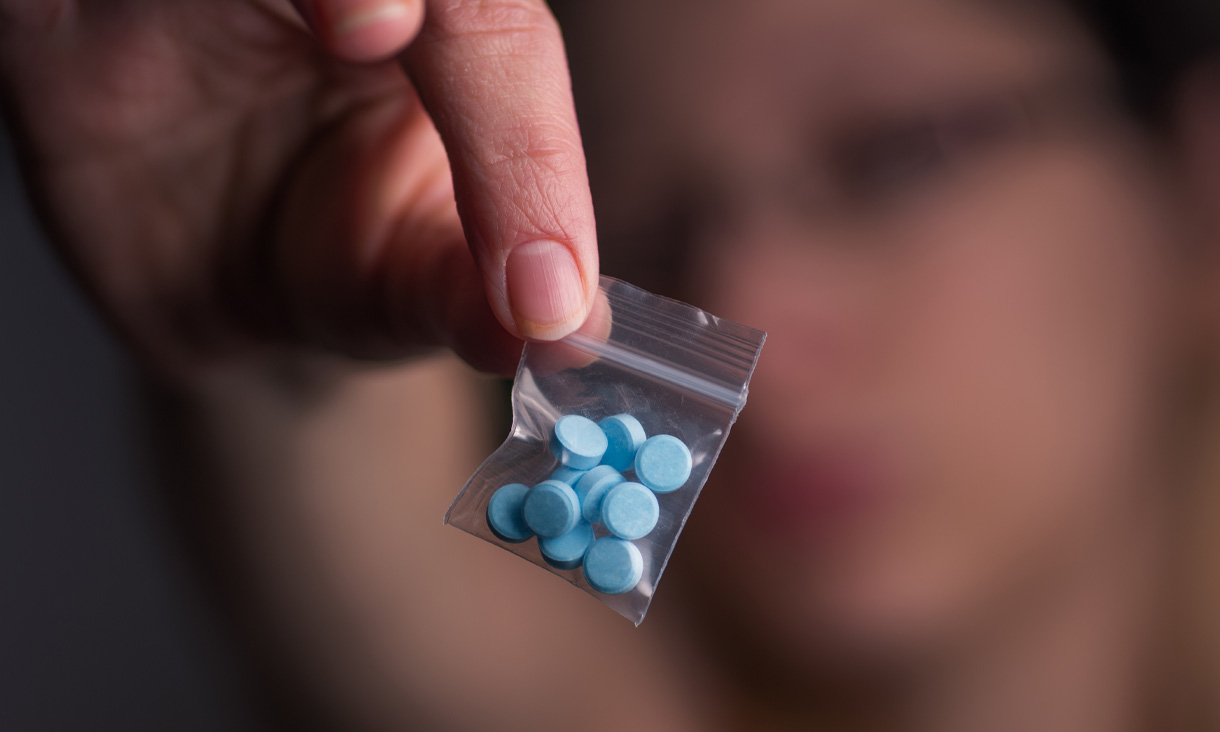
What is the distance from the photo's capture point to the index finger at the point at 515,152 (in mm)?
571

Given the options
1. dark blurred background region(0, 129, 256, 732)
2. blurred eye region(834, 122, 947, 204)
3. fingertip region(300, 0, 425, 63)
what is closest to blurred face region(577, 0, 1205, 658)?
blurred eye region(834, 122, 947, 204)

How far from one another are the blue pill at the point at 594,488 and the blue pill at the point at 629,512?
0.01 meters

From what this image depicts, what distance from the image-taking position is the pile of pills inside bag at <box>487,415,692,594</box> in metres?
0.53

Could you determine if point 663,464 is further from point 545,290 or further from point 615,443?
point 545,290

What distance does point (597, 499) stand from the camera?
546mm

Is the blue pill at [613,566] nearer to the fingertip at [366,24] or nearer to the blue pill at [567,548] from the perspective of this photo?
the blue pill at [567,548]

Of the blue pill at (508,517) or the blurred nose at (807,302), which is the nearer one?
the blue pill at (508,517)

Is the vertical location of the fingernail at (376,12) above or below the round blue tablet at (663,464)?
above

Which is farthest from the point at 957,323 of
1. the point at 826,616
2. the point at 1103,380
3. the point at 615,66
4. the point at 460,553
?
the point at 460,553

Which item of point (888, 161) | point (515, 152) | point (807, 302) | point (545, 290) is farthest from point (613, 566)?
point (888, 161)

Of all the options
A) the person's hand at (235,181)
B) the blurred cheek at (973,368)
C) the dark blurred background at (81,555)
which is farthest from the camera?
the dark blurred background at (81,555)

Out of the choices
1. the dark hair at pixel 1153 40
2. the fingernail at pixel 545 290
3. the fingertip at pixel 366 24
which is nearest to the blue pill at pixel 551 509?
the fingernail at pixel 545 290

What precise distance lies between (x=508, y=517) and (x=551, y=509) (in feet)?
0.16

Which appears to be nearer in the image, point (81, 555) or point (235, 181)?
point (235, 181)
